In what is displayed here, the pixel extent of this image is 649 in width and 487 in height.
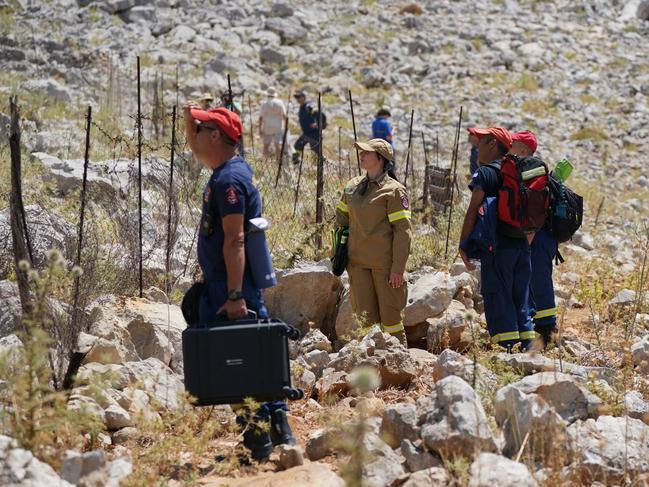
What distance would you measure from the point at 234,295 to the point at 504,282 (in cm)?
226

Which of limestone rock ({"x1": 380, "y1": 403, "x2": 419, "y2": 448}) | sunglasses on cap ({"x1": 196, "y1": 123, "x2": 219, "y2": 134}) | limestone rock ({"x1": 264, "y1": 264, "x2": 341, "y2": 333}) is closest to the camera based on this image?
limestone rock ({"x1": 380, "y1": 403, "x2": 419, "y2": 448})

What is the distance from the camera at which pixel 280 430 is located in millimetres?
4031

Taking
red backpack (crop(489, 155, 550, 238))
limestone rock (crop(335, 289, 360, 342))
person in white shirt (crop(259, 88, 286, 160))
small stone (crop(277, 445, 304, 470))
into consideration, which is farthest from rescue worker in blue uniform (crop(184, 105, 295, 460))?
person in white shirt (crop(259, 88, 286, 160))

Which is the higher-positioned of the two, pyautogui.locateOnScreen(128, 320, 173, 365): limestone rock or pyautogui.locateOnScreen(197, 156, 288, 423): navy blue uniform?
pyautogui.locateOnScreen(197, 156, 288, 423): navy blue uniform

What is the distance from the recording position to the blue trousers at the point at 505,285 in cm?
560

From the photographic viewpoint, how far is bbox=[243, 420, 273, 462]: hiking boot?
3.91 meters

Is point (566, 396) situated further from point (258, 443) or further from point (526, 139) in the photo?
point (526, 139)

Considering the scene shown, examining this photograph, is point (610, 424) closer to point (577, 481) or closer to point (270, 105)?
point (577, 481)

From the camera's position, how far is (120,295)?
6.04 m

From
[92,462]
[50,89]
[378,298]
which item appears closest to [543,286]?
[378,298]

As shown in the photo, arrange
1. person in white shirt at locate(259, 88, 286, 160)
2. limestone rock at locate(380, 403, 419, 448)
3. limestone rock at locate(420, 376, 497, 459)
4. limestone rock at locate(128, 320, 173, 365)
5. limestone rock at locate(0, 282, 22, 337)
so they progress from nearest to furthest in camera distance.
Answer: limestone rock at locate(420, 376, 497, 459), limestone rock at locate(380, 403, 419, 448), limestone rock at locate(0, 282, 22, 337), limestone rock at locate(128, 320, 173, 365), person in white shirt at locate(259, 88, 286, 160)

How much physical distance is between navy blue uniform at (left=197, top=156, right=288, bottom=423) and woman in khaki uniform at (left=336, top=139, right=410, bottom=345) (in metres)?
1.75

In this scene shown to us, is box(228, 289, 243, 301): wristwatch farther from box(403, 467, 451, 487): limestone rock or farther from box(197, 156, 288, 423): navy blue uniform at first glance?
box(403, 467, 451, 487): limestone rock

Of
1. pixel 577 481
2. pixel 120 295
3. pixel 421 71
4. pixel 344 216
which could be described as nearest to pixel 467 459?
pixel 577 481
